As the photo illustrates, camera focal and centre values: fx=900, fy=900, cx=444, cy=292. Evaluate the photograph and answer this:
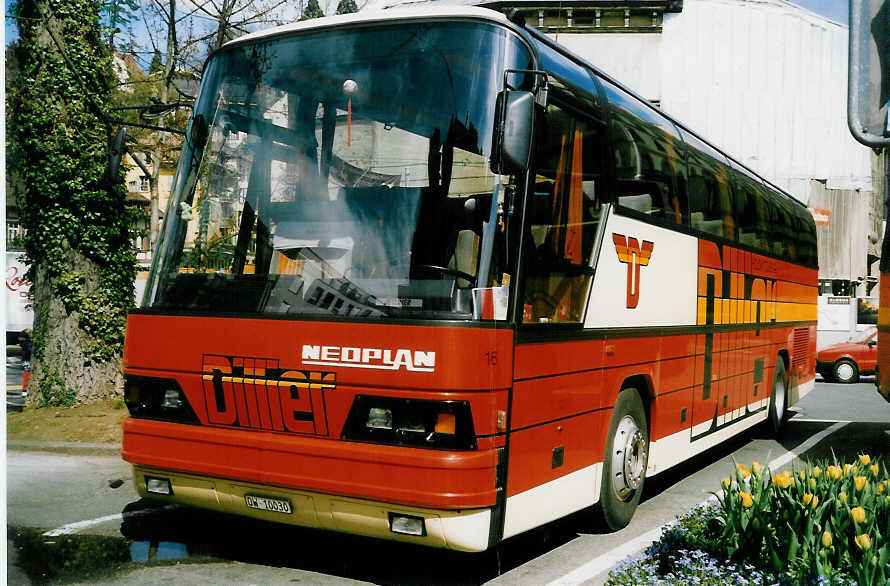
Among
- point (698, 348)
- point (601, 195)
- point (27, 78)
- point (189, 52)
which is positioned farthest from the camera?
point (189, 52)

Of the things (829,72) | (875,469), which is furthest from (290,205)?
(829,72)

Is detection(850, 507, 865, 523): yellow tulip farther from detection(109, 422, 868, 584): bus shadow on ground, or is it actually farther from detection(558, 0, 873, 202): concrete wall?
detection(558, 0, 873, 202): concrete wall

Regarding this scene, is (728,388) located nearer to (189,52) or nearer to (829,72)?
(189,52)

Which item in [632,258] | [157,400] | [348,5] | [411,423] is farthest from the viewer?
[348,5]

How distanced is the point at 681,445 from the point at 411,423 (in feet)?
14.0

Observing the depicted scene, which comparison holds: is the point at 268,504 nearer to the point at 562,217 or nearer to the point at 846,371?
the point at 562,217

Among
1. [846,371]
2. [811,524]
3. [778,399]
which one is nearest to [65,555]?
[811,524]

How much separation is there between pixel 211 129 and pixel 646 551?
374 centimetres

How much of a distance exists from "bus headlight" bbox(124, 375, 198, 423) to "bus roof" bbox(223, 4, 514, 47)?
7.53 ft

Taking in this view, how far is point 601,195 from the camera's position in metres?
6.52

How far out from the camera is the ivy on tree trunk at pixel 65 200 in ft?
39.0

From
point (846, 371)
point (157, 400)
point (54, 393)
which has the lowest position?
point (846, 371)

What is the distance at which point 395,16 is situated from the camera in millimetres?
5539

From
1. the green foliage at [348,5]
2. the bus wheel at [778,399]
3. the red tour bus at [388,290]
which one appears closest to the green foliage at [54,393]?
the green foliage at [348,5]
